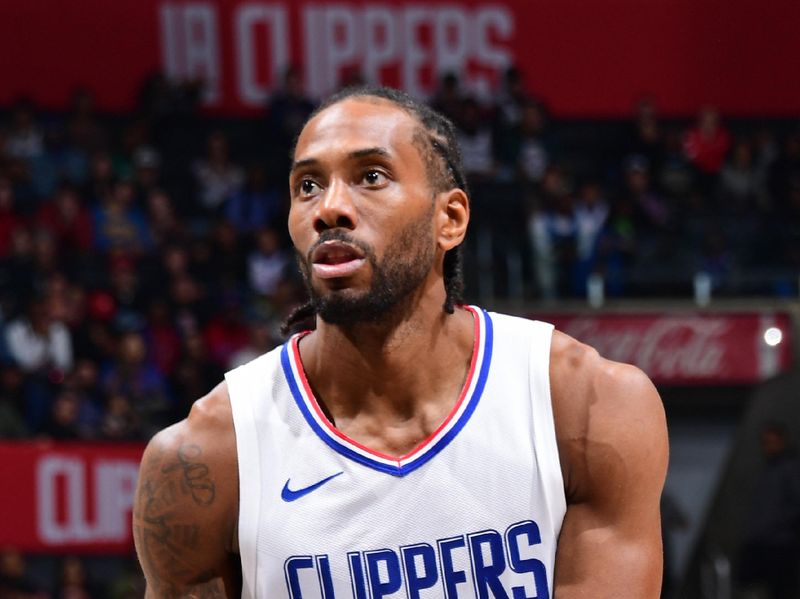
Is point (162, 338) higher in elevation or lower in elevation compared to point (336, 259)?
lower

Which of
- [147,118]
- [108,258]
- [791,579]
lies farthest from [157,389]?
[791,579]

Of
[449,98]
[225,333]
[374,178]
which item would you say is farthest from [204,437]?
[449,98]

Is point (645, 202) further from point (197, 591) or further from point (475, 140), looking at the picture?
point (197, 591)

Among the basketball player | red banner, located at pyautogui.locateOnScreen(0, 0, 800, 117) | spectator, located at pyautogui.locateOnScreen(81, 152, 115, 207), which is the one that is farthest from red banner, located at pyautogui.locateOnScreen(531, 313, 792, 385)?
the basketball player

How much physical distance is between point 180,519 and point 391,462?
42 cm

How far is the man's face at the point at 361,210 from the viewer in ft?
9.14

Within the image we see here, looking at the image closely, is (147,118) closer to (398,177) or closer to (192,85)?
(192,85)

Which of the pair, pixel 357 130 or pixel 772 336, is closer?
pixel 357 130

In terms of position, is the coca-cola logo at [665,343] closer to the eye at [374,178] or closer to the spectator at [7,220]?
the spectator at [7,220]

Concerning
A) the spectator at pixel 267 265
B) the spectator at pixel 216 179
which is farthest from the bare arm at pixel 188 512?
the spectator at pixel 216 179

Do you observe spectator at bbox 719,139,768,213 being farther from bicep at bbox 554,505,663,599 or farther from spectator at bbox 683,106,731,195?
bicep at bbox 554,505,663,599

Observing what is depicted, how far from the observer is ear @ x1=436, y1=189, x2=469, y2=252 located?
2984mm

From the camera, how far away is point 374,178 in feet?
9.34

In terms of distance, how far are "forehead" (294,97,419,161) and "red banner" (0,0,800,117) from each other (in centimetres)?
1174
